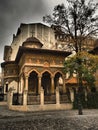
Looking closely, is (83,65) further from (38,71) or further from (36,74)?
(36,74)

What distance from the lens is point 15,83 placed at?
97.0 feet

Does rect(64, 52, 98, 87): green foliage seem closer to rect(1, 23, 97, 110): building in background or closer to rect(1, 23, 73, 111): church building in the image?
rect(1, 23, 97, 110): building in background

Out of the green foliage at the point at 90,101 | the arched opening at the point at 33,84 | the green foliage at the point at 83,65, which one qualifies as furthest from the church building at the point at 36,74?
the green foliage at the point at 83,65

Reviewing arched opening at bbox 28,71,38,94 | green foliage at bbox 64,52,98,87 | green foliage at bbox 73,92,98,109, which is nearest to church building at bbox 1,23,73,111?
arched opening at bbox 28,71,38,94

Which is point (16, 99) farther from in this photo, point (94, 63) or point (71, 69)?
point (94, 63)

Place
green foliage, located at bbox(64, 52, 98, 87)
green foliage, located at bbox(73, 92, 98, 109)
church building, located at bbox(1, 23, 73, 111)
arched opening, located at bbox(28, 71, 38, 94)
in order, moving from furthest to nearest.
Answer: arched opening, located at bbox(28, 71, 38, 94) < green foliage, located at bbox(73, 92, 98, 109) < church building, located at bbox(1, 23, 73, 111) < green foliage, located at bbox(64, 52, 98, 87)

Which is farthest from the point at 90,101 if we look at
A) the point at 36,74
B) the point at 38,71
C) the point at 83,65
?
the point at 36,74

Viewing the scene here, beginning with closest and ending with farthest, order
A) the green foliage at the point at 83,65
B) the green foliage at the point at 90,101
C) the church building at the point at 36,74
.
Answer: the green foliage at the point at 83,65
the church building at the point at 36,74
the green foliage at the point at 90,101

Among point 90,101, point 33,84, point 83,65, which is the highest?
point 83,65

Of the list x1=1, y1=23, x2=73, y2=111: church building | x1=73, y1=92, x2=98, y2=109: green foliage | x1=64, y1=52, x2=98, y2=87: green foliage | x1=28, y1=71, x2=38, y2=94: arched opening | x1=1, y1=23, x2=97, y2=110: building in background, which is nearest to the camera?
x1=64, y1=52, x2=98, y2=87: green foliage

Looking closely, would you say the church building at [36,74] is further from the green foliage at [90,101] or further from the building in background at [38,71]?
the green foliage at [90,101]

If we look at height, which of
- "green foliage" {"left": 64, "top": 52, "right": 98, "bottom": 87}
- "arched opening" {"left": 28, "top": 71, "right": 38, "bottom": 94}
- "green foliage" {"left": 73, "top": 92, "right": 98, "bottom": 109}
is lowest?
"green foliage" {"left": 73, "top": 92, "right": 98, "bottom": 109}

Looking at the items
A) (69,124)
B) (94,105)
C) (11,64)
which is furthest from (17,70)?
(69,124)

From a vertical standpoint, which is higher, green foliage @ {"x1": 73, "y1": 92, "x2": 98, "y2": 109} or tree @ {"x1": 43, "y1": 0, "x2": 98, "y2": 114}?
tree @ {"x1": 43, "y1": 0, "x2": 98, "y2": 114}
